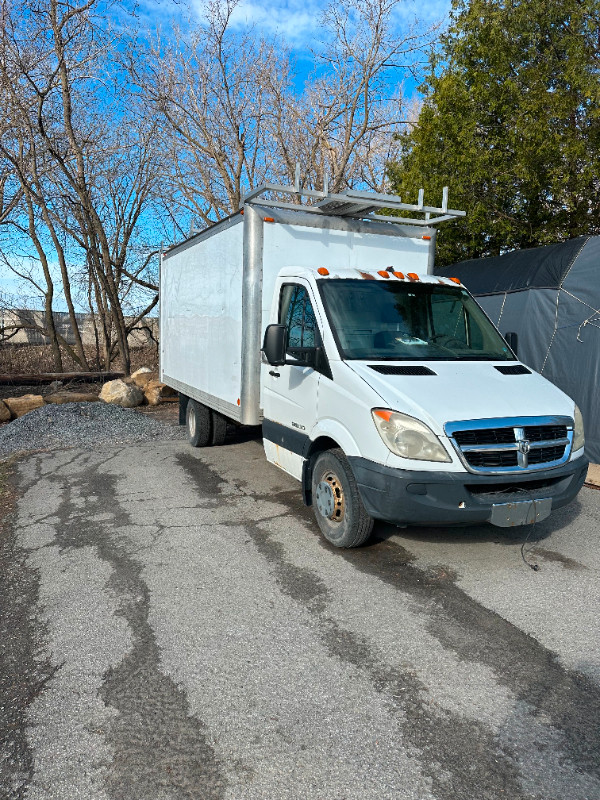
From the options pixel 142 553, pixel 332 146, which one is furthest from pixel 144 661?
pixel 332 146

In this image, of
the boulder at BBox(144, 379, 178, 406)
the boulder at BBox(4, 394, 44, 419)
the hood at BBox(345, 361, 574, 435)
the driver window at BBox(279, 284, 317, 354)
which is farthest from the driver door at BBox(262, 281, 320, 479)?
the boulder at BBox(144, 379, 178, 406)

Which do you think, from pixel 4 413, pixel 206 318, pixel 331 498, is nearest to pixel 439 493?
pixel 331 498

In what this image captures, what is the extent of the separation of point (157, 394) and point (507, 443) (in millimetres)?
11147

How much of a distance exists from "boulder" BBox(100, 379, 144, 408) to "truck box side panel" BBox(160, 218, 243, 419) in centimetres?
305

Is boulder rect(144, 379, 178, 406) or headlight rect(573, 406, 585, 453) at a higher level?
headlight rect(573, 406, 585, 453)

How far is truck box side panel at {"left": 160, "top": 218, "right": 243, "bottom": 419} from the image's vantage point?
7.04 meters

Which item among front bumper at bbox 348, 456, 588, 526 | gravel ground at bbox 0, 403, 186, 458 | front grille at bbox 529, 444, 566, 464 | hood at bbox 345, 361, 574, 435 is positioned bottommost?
gravel ground at bbox 0, 403, 186, 458

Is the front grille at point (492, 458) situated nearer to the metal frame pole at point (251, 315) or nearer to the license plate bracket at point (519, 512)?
the license plate bracket at point (519, 512)

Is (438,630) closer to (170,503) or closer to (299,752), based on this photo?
(299,752)

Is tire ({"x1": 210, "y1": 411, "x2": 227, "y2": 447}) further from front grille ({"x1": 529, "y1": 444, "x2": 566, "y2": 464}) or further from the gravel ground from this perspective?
front grille ({"x1": 529, "y1": 444, "x2": 566, "y2": 464})

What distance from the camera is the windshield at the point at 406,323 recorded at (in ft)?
17.9

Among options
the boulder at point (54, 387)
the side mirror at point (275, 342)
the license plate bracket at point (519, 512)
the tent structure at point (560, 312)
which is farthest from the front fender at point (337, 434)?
the boulder at point (54, 387)

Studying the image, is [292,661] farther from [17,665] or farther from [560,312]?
[560,312]

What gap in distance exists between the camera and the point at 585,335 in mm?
8938
